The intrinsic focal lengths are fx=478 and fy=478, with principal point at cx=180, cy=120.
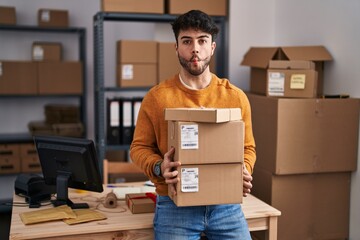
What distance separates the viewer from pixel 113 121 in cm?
334

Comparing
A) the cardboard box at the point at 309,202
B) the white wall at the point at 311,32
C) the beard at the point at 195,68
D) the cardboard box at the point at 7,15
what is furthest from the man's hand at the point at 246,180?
the cardboard box at the point at 7,15

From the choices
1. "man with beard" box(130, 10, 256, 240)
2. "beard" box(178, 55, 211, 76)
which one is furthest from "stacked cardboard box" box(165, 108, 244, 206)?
"beard" box(178, 55, 211, 76)

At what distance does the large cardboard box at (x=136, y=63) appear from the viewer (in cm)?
328

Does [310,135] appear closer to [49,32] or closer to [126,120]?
[126,120]

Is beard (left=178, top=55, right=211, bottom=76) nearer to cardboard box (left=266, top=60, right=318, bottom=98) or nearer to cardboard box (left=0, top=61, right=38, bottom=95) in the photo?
cardboard box (left=266, top=60, right=318, bottom=98)

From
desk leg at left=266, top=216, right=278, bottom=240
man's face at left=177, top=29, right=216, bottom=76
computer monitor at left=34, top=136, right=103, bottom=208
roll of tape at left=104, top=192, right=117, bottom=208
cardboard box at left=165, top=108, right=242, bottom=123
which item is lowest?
desk leg at left=266, top=216, right=278, bottom=240

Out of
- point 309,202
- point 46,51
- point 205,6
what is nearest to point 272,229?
point 309,202

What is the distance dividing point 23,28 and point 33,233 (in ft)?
11.2

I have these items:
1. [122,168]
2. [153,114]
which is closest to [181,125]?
[153,114]

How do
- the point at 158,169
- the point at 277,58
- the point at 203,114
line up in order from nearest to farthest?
the point at 203,114 → the point at 158,169 → the point at 277,58

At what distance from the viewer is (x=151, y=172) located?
1.90 meters

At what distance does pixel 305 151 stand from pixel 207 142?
1063 mm

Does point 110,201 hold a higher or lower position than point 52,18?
lower

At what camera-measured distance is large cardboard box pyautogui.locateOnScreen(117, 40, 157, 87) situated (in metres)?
3.28
